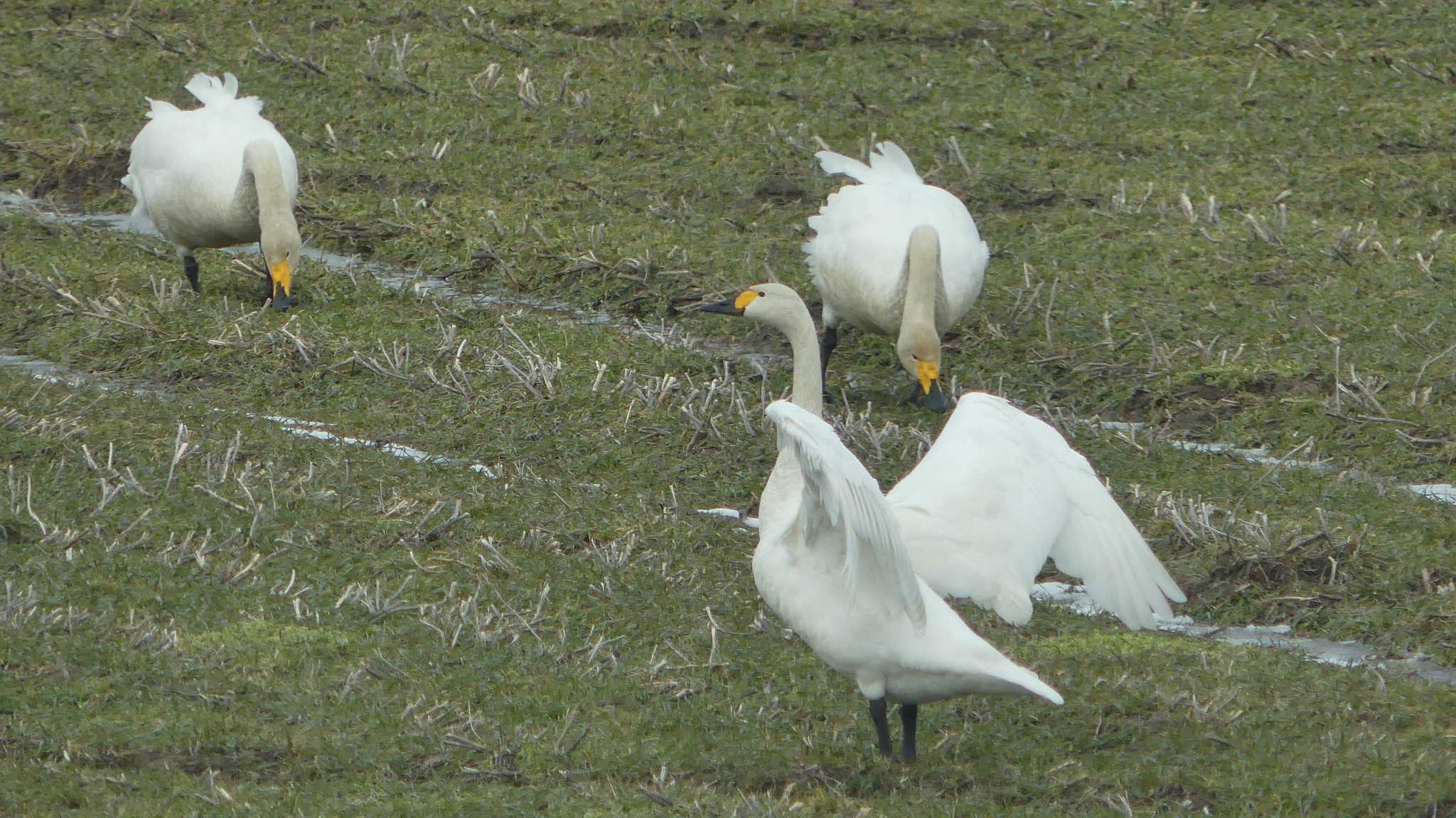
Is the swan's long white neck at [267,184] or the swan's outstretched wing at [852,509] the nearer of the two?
the swan's outstretched wing at [852,509]

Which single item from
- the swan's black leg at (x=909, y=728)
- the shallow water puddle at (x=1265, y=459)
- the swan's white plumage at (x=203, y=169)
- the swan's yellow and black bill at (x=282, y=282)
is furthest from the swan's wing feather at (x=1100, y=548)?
the swan's white plumage at (x=203, y=169)

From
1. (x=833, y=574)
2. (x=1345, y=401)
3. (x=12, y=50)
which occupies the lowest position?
(x=12, y=50)

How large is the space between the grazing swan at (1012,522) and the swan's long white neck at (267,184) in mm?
4369

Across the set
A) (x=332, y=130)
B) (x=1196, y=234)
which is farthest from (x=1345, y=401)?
(x=332, y=130)

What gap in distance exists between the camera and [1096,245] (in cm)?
880

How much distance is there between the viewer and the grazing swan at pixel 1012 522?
4.66 m

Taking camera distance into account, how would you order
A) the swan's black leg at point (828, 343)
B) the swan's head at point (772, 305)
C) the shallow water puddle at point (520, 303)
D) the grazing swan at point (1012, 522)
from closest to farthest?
the grazing swan at point (1012, 522), the swan's head at point (772, 305), the shallow water puddle at point (520, 303), the swan's black leg at point (828, 343)

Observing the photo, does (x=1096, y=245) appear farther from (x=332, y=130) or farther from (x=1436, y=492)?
(x=332, y=130)

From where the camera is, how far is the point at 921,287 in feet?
23.8

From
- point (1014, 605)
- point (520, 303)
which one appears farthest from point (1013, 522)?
point (520, 303)

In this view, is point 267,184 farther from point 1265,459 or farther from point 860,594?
point 860,594

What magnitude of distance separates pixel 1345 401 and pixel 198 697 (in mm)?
4224

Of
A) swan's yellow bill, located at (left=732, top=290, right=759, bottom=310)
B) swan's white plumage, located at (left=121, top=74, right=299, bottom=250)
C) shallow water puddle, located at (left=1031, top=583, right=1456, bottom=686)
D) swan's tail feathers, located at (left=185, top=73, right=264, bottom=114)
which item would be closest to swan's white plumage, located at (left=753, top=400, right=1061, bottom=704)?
swan's yellow bill, located at (left=732, top=290, right=759, bottom=310)

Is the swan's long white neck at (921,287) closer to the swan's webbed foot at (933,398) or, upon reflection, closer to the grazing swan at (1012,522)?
the swan's webbed foot at (933,398)
